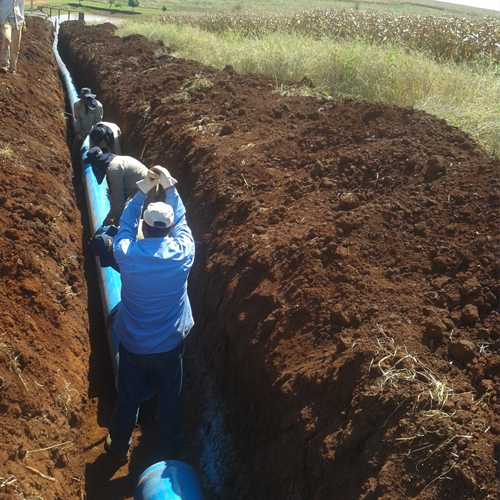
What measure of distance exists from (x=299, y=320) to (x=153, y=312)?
117 cm

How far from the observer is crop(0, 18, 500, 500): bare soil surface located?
10.9 ft

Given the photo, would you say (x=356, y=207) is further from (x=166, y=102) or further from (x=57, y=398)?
(x=166, y=102)

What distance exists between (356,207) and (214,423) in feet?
7.84

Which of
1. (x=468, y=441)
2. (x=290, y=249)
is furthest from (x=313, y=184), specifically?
(x=468, y=441)

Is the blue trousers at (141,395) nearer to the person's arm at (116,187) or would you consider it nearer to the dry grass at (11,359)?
the dry grass at (11,359)

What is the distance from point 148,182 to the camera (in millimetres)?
4684

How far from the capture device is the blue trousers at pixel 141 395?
15.1 feet

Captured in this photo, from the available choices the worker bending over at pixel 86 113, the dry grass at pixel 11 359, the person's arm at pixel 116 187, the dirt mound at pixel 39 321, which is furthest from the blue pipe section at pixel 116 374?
the dry grass at pixel 11 359

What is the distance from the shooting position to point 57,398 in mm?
4227

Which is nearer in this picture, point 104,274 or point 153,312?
point 153,312

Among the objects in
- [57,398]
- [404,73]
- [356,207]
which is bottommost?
[57,398]

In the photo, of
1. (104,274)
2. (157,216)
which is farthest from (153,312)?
(104,274)

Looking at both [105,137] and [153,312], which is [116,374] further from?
[105,137]

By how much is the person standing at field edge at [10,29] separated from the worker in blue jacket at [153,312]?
7.21 meters
